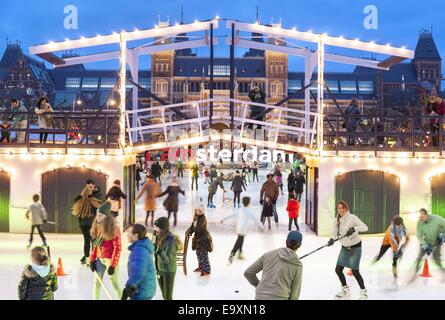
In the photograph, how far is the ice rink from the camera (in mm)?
9148

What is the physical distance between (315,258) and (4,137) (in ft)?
31.5

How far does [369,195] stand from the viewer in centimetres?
1556

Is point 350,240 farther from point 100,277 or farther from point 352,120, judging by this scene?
point 352,120

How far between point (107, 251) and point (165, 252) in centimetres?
97

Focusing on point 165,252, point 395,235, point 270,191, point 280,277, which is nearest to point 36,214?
point 165,252

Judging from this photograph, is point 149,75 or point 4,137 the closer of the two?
point 4,137

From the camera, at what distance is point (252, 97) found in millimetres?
18312

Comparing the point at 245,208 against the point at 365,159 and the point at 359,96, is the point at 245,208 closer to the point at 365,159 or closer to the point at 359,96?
the point at 365,159

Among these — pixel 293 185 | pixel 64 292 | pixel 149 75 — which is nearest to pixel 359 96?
pixel 149 75

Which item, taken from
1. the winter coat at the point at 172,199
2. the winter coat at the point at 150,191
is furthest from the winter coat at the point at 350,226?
the winter coat at the point at 172,199

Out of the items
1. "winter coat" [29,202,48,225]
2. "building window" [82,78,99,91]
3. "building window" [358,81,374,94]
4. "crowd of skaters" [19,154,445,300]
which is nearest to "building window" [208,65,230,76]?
"building window" [82,78,99,91]

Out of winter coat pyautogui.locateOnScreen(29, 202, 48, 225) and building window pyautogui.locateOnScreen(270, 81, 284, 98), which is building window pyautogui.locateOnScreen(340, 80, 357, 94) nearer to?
building window pyautogui.locateOnScreen(270, 81, 284, 98)

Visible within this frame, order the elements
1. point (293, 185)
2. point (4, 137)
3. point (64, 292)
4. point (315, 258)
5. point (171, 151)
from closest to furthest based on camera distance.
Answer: point (64, 292) → point (315, 258) → point (4, 137) → point (171, 151) → point (293, 185)

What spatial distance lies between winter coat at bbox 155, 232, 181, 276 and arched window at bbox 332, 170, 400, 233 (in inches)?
354
